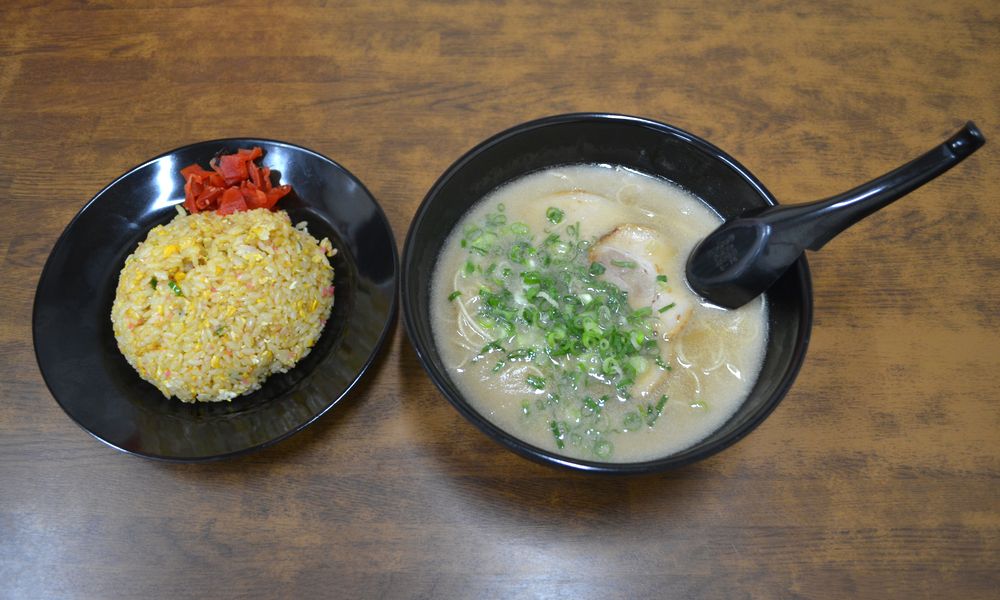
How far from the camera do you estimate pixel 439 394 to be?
1.83 metres

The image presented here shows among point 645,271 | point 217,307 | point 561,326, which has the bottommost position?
point 217,307

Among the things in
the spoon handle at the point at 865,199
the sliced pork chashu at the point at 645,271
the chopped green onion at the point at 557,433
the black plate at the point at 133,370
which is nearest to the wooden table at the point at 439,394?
the black plate at the point at 133,370

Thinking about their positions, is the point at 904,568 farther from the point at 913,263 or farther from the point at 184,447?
the point at 184,447

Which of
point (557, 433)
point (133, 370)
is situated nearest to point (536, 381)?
point (557, 433)

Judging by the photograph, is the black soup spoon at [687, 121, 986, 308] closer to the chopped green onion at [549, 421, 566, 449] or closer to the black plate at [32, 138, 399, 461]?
the chopped green onion at [549, 421, 566, 449]

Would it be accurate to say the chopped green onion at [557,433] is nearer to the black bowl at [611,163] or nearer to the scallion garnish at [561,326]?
Result: the scallion garnish at [561,326]

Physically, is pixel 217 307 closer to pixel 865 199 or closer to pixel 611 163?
pixel 611 163

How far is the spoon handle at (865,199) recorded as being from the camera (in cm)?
127

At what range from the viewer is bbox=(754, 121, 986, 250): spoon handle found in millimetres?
1274

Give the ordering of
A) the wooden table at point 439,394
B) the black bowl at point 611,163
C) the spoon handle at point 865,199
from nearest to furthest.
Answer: the spoon handle at point 865,199
the black bowl at point 611,163
the wooden table at point 439,394

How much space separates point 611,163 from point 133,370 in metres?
1.38

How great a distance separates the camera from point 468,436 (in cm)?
177

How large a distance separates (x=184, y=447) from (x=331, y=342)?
431 millimetres

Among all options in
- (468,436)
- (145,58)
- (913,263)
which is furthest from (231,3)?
(913,263)
